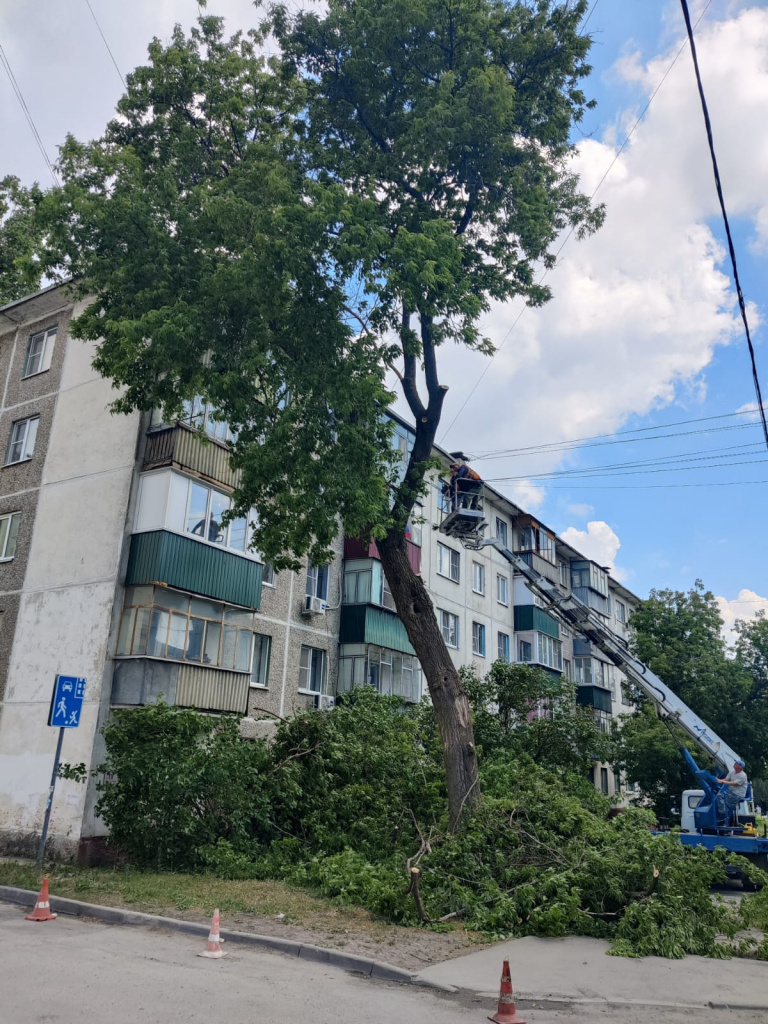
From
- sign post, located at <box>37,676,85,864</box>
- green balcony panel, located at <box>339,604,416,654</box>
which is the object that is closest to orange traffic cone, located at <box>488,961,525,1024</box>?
sign post, located at <box>37,676,85,864</box>

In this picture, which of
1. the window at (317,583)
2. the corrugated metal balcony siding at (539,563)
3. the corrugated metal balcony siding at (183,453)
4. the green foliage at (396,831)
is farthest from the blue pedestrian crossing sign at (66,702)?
the corrugated metal balcony siding at (539,563)

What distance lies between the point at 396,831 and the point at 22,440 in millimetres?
14411

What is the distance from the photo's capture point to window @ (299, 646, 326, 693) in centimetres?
2223

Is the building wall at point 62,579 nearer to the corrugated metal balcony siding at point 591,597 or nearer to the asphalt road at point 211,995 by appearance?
the asphalt road at point 211,995

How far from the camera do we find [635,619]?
33812 mm

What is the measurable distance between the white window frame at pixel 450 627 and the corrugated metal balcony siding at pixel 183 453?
13.5 m

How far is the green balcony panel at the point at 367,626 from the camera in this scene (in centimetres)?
2339

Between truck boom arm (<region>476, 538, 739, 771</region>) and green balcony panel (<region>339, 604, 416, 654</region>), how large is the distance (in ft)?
17.9

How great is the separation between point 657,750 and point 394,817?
1834 cm

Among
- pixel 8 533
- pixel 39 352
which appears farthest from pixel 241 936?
pixel 39 352

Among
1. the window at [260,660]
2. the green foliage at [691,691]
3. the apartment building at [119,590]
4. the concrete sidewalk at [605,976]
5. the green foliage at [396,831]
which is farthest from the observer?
the green foliage at [691,691]

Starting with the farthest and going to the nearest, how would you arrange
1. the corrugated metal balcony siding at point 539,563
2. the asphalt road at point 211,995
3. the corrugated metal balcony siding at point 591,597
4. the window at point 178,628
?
1. the corrugated metal balcony siding at point 591,597
2. the corrugated metal balcony siding at point 539,563
3. the window at point 178,628
4. the asphalt road at point 211,995

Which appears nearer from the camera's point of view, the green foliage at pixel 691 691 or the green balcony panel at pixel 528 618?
the green foliage at pixel 691 691

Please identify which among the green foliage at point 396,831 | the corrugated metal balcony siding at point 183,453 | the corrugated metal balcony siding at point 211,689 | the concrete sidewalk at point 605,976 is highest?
the corrugated metal balcony siding at point 183,453
